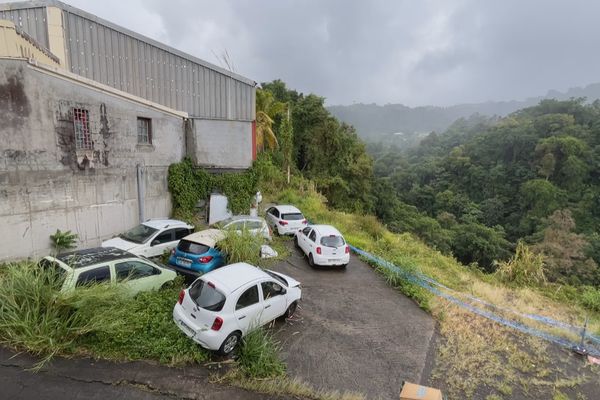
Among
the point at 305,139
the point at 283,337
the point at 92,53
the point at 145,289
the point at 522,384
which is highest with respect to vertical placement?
the point at 92,53

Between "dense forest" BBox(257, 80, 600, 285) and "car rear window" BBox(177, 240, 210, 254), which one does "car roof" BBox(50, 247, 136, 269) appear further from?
"dense forest" BBox(257, 80, 600, 285)

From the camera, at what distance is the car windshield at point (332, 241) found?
38.1 ft

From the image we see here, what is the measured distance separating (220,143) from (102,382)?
1122 cm

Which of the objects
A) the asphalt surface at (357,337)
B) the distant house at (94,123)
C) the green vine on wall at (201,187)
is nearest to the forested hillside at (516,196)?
the asphalt surface at (357,337)

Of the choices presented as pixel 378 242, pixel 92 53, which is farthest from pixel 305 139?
pixel 92 53

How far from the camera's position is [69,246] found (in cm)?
986

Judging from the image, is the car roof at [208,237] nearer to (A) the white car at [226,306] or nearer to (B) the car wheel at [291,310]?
(A) the white car at [226,306]

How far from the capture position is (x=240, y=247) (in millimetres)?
9922

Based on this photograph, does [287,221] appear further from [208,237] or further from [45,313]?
[45,313]

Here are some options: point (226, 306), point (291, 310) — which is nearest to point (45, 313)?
point (226, 306)

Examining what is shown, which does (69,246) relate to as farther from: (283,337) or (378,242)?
(378,242)

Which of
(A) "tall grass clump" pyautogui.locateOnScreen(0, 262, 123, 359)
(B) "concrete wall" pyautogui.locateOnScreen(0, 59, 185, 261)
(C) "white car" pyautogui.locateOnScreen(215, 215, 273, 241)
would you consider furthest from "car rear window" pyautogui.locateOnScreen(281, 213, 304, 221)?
(A) "tall grass clump" pyautogui.locateOnScreen(0, 262, 123, 359)

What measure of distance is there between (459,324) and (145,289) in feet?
26.0

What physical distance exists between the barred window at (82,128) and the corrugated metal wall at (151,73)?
146 inches
